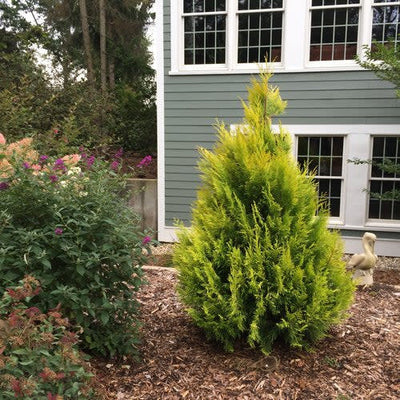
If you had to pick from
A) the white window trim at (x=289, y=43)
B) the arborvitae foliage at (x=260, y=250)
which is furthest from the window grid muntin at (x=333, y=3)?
the arborvitae foliage at (x=260, y=250)

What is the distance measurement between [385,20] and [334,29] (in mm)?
819

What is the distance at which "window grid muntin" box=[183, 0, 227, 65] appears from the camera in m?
7.67

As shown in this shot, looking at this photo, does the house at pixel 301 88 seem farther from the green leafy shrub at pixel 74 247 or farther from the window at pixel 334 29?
the green leafy shrub at pixel 74 247

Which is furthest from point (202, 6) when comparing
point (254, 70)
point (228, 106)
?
point (228, 106)

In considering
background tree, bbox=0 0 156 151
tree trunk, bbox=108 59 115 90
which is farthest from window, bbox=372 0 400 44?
tree trunk, bbox=108 59 115 90

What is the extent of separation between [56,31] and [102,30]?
3.85 m

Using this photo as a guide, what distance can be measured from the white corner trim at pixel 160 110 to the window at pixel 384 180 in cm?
379

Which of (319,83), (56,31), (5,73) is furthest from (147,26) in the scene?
(319,83)

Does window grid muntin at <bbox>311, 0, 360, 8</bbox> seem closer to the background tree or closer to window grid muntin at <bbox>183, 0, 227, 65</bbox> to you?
window grid muntin at <bbox>183, 0, 227, 65</bbox>

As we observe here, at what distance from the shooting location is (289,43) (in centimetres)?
729

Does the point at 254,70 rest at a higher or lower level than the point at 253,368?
higher

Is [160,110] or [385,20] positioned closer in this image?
[385,20]

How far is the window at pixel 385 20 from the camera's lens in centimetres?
701

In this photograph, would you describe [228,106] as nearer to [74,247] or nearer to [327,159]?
[327,159]
